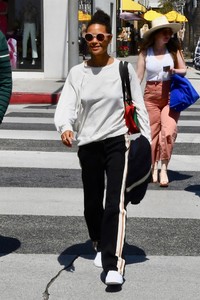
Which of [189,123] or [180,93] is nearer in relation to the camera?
[180,93]

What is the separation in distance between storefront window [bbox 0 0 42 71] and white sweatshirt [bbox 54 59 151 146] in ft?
55.3

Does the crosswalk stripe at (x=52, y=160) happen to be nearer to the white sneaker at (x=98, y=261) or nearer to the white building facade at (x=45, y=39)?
the white sneaker at (x=98, y=261)

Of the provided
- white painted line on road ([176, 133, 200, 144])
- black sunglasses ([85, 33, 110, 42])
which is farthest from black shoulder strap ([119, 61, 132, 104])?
white painted line on road ([176, 133, 200, 144])

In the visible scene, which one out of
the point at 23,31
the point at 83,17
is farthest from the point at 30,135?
the point at 83,17

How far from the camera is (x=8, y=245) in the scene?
6.19 metres

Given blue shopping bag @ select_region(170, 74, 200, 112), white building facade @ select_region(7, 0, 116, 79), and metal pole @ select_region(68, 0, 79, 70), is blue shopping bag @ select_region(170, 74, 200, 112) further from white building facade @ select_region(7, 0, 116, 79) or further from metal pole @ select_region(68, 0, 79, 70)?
white building facade @ select_region(7, 0, 116, 79)

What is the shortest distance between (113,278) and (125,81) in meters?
1.27

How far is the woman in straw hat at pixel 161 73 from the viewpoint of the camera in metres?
8.00

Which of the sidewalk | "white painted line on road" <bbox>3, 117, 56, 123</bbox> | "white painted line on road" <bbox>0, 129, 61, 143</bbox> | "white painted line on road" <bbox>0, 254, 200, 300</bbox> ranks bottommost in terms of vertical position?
the sidewalk

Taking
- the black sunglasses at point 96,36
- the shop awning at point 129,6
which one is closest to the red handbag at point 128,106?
the black sunglasses at point 96,36

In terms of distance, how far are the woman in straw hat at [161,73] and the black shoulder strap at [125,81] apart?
8.42 ft

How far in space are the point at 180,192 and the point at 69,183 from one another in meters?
1.20

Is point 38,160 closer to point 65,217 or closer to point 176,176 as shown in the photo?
point 176,176

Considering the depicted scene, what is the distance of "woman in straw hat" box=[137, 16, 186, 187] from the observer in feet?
26.2
